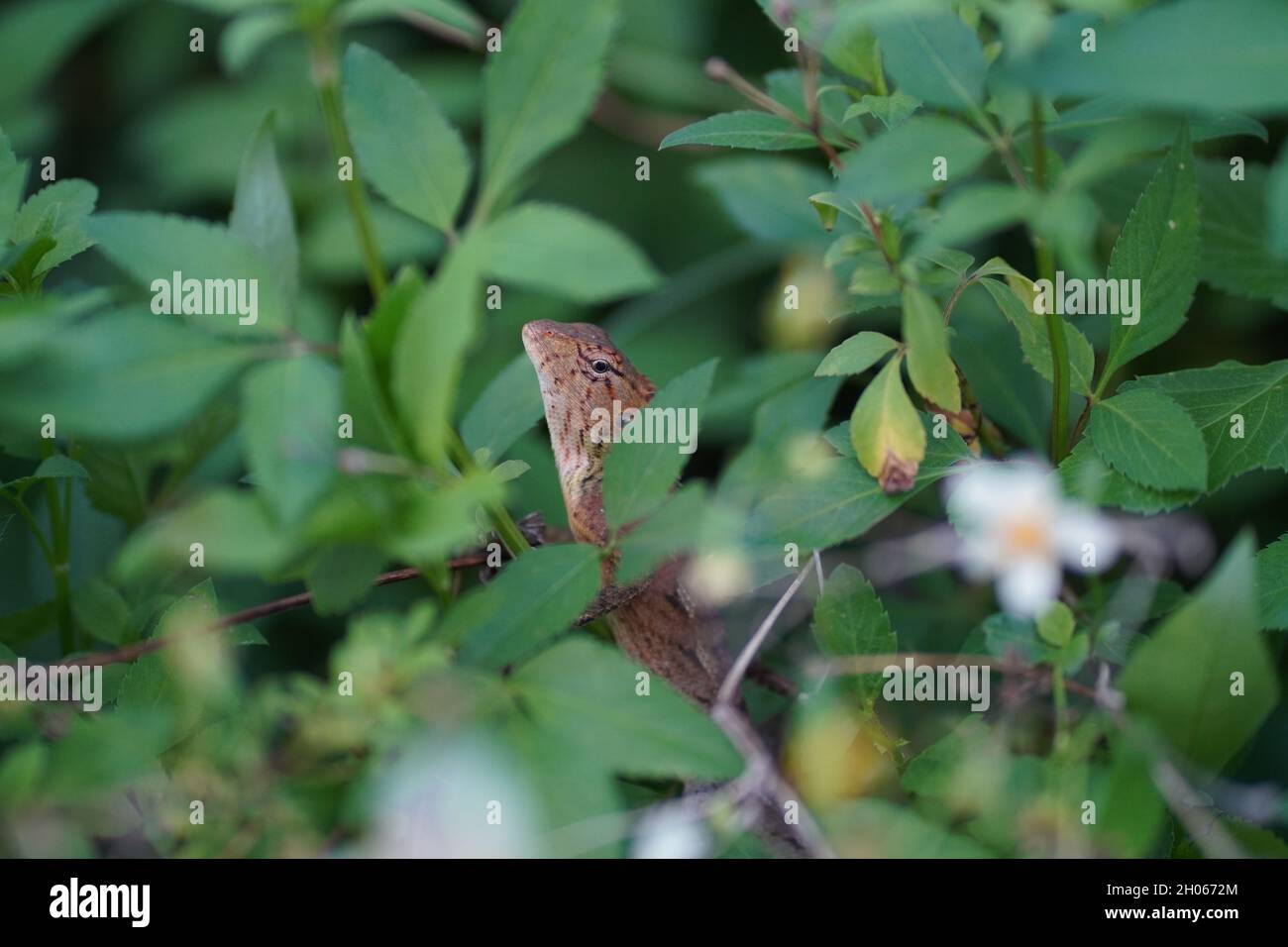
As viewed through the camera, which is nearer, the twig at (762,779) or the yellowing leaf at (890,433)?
the twig at (762,779)

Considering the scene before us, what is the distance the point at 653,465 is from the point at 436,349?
1.35 feet

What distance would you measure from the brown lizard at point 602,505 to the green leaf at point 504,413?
1.27 ft

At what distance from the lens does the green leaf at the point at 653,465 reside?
61.1 inches

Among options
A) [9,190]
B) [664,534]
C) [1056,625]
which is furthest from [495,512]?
[9,190]

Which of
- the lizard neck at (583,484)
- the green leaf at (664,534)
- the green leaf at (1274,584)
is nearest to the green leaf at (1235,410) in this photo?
the green leaf at (1274,584)

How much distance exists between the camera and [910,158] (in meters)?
1.37

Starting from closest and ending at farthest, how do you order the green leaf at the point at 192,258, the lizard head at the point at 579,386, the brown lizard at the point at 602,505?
the green leaf at the point at 192,258 → the brown lizard at the point at 602,505 → the lizard head at the point at 579,386

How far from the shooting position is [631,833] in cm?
140

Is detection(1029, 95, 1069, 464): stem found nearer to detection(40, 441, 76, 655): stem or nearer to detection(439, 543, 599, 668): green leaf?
detection(439, 543, 599, 668): green leaf

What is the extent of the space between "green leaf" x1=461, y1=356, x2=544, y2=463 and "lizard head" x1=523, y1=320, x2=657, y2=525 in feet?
2.56

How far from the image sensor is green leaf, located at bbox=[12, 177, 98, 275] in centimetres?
178

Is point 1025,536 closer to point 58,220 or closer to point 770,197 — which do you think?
point 770,197

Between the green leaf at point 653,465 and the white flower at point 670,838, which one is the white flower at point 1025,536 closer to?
the green leaf at point 653,465
